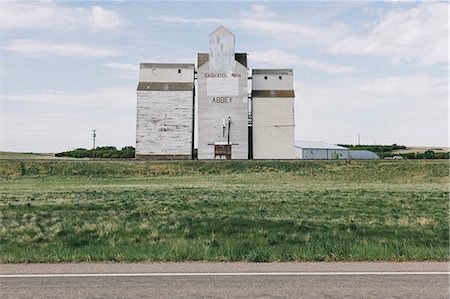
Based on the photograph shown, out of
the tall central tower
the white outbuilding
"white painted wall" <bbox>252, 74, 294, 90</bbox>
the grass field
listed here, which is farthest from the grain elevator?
the grass field

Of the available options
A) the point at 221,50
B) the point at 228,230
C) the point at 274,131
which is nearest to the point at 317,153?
the point at 274,131

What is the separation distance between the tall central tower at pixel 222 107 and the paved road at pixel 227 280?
5081 cm

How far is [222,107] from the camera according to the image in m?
59.6

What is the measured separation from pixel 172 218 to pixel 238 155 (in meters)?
43.6

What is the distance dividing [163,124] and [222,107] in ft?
24.7

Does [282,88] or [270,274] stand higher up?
[282,88]

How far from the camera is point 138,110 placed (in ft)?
196

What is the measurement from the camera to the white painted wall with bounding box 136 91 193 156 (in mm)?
59312

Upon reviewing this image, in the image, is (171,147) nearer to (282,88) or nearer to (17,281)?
(282,88)

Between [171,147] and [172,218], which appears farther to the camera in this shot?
[171,147]

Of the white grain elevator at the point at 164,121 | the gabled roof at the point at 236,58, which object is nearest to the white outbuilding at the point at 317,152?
the gabled roof at the point at 236,58

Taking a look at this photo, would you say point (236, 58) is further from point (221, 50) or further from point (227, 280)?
point (227, 280)

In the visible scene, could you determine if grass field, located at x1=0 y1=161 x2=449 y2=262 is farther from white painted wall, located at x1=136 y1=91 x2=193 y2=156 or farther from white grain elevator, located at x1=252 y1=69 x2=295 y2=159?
white painted wall, located at x1=136 y1=91 x2=193 y2=156

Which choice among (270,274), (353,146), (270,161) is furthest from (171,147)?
(353,146)
